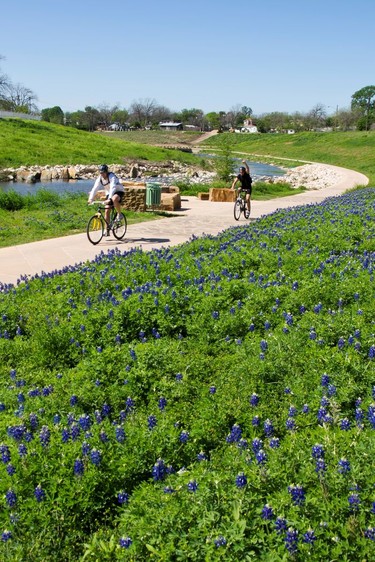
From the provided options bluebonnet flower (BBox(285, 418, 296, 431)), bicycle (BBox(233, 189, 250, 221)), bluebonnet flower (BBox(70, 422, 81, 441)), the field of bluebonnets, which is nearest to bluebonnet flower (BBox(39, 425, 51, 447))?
the field of bluebonnets

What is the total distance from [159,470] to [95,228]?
1002 centimetres

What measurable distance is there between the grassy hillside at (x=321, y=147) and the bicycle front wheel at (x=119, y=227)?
43.1 m

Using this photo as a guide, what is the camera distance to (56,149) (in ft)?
202

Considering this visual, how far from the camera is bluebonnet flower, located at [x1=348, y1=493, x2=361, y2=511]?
280 cm

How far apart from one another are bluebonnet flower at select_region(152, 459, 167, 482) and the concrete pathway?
6.18m

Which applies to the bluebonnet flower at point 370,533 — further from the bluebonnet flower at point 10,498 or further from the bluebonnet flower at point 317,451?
the bluebonnet flower at point 10,498

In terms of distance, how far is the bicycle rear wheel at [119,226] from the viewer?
1302 centimetres

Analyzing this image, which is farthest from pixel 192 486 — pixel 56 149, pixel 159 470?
pixel 56 149

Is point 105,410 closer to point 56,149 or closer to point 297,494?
point 297,494

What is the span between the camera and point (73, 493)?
3.20 metres

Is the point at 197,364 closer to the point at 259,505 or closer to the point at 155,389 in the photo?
the point at 155,389

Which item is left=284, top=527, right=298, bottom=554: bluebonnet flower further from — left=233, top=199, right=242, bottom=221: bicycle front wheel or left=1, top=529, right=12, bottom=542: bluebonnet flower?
left=233, top=199, right=242, bottom=221: bicycle front wheel

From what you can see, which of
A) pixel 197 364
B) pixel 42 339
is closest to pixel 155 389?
pixel 197 364

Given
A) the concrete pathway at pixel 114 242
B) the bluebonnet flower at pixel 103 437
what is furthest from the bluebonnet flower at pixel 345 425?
the concrete pathway at pixel 114 242
